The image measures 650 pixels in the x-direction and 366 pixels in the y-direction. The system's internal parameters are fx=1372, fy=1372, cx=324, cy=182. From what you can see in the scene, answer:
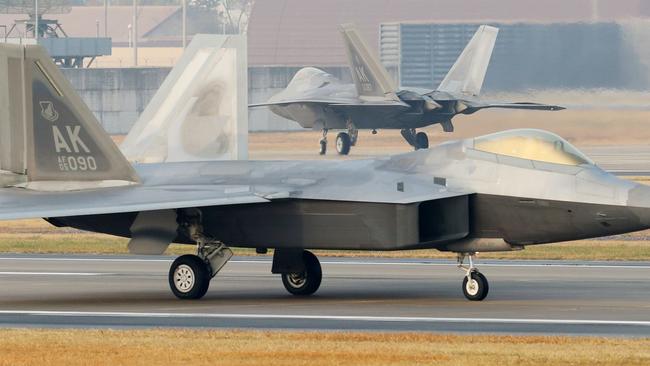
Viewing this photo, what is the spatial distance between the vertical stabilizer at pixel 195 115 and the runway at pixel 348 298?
194cm

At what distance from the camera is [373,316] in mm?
15664

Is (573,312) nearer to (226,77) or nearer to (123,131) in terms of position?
(226,77)

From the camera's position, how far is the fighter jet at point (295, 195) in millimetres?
16469

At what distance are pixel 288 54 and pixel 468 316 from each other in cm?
6261

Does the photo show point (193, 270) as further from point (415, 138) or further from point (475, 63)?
point (415, 138)

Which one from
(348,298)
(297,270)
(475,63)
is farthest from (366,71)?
(348,298)

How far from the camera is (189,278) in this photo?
17.6 metres

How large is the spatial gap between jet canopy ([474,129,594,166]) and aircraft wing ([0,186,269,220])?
2903mm

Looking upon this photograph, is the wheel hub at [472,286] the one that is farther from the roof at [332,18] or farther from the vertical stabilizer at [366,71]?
the roof at [332,18]

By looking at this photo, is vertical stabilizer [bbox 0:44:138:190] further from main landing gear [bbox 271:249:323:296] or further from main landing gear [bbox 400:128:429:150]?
main landing gear [bbox 400:128:429:150]

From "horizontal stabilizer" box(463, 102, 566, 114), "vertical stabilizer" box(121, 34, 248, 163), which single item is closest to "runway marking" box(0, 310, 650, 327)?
"vertical stabilizer" box(121, 34, 248, 163)

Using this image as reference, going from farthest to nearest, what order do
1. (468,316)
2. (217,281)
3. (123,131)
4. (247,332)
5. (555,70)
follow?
(123,131) < (555,70) < (217,281) < (468,316) < (247,332)

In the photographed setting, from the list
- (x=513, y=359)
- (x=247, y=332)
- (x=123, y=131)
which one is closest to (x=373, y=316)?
(x=247, y=332)

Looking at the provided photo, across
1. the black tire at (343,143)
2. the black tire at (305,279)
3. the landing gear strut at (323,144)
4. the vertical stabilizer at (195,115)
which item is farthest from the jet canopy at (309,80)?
the black tire at (305,279)
